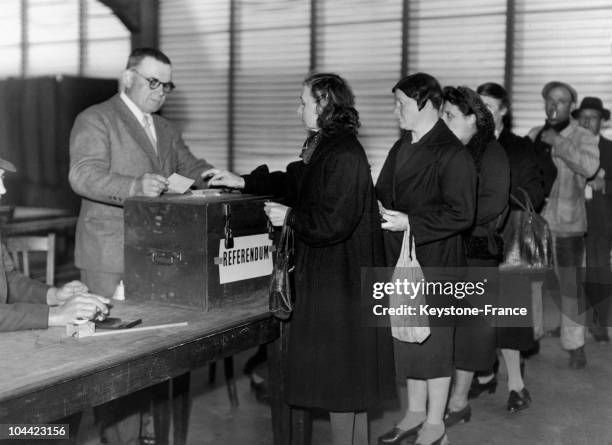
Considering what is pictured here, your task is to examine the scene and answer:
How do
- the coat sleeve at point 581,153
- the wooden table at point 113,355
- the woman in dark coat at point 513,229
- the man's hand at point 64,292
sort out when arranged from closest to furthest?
the wooden table at point 113,355
the man's hand at point 64,292
the woman in dark coat at point 513,229
the coat sleeve at point 581,153

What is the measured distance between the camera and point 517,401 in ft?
14.9

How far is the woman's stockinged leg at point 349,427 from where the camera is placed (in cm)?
319

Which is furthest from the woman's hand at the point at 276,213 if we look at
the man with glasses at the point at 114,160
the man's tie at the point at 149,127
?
the man's tie at the point at 149,127

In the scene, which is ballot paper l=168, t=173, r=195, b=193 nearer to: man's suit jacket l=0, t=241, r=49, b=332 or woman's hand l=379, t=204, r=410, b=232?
man's suit jacket l=0, t=241, r=49, b=332

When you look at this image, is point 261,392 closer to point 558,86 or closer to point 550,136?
point 550,136

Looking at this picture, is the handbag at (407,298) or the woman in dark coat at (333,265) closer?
the woman in dark coat at (333,265)

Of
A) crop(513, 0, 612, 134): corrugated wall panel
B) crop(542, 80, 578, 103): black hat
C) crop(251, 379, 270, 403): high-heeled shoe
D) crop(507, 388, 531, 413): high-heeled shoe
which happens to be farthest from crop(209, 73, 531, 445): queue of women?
crop(513, 0, 612, 134): corrugated wall panel

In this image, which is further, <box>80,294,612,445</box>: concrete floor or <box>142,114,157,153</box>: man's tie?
<box>80,294,612,445</box>: concrete floor

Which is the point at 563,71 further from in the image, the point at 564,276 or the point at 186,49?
the point at 186,49

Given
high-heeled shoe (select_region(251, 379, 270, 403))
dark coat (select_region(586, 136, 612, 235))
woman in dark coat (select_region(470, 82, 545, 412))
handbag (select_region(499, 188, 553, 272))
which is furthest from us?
dark coat (select_region(586, 136, 612, 235))

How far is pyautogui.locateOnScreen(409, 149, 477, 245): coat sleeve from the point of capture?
335 cm

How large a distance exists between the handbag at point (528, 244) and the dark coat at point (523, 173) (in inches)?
4.0

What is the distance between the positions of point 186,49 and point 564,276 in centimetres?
460

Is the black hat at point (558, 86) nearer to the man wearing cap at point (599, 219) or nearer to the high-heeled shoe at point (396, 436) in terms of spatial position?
the man wearing cap at point (599, 219)
